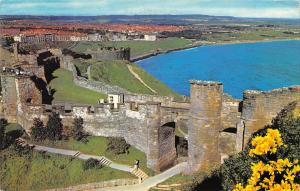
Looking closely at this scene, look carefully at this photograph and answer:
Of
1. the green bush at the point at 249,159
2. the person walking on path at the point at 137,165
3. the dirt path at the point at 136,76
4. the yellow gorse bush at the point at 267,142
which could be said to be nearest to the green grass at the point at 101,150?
the person walking on path at the point at 137,165

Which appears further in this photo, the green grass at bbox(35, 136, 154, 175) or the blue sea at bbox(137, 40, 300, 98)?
the blue sea at bbox(137, 40, 300, 98)

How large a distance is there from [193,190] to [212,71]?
5698 centimetres

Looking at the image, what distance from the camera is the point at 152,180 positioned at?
66.3 feet

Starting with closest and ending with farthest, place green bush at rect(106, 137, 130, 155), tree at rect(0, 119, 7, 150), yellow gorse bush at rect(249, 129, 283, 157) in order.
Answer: yellow gorse bush at rect(249, 129, 283, 157) → green bush at rect(106, 137, 130, 155) → tree at rect(0, 119, 7, 150)

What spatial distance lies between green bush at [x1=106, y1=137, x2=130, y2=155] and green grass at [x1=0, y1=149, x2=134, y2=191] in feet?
4.91

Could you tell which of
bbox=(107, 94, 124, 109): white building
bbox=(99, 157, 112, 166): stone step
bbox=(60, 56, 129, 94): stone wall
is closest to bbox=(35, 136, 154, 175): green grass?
bbox=(99, 157, 112, 166): stone step

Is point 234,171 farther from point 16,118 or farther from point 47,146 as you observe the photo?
point 16,118

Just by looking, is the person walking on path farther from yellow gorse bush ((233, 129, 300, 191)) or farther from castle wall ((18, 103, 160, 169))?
yellow gorse bush ((233, 129, 300, 191))

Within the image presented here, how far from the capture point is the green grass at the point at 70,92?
29000 mm

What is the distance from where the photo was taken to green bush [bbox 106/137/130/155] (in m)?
22.0

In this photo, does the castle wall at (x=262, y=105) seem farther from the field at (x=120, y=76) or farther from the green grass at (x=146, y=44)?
the green grass at (x=146, y=44)

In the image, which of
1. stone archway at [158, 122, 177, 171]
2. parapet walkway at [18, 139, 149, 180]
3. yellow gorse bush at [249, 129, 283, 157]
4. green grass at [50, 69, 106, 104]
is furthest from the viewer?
green grass at [50, 69, 106, 104]

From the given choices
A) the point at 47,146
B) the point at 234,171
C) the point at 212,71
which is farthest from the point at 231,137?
the point at 212,71

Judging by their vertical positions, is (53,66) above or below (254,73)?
above
